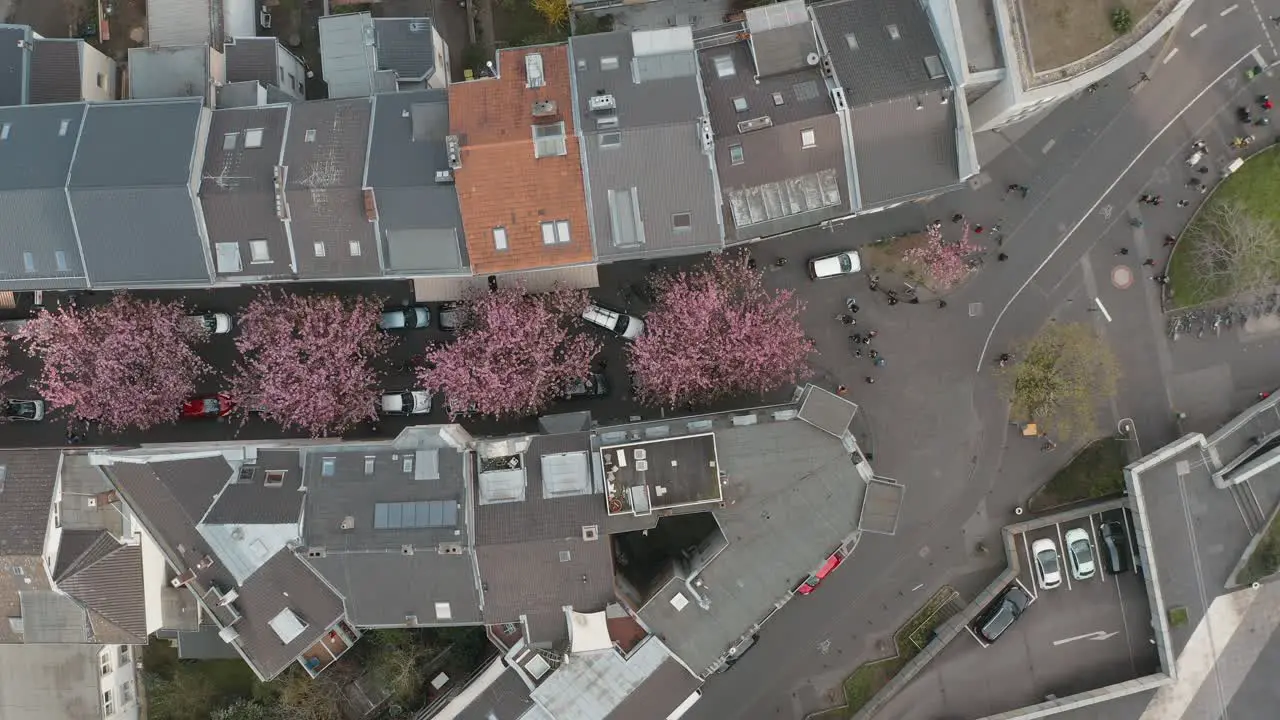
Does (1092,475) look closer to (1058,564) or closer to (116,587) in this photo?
(1058,564)

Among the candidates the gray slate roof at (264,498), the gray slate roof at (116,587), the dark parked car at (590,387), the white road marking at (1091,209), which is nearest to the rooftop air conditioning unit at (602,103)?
the dark parked car at (590,387)

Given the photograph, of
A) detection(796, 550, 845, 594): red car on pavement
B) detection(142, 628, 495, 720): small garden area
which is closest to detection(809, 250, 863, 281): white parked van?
detection(796, 550, 845, 594): red car on pavement

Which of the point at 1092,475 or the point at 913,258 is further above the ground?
the point at 913,258

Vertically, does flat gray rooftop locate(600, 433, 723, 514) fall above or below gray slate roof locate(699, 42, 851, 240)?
below

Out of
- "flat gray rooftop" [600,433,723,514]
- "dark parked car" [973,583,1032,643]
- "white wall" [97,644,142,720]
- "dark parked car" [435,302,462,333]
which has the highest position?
"dark parked car" [435,302,462,333]

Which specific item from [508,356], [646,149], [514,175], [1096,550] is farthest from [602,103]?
[1096,550]

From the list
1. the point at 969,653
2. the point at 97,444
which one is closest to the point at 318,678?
the point at 97,444

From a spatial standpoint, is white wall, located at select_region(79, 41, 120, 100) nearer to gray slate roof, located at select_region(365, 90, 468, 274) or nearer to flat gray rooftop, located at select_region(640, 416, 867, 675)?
gray slate roof, located at select_region(365, 90, 468, 274)
